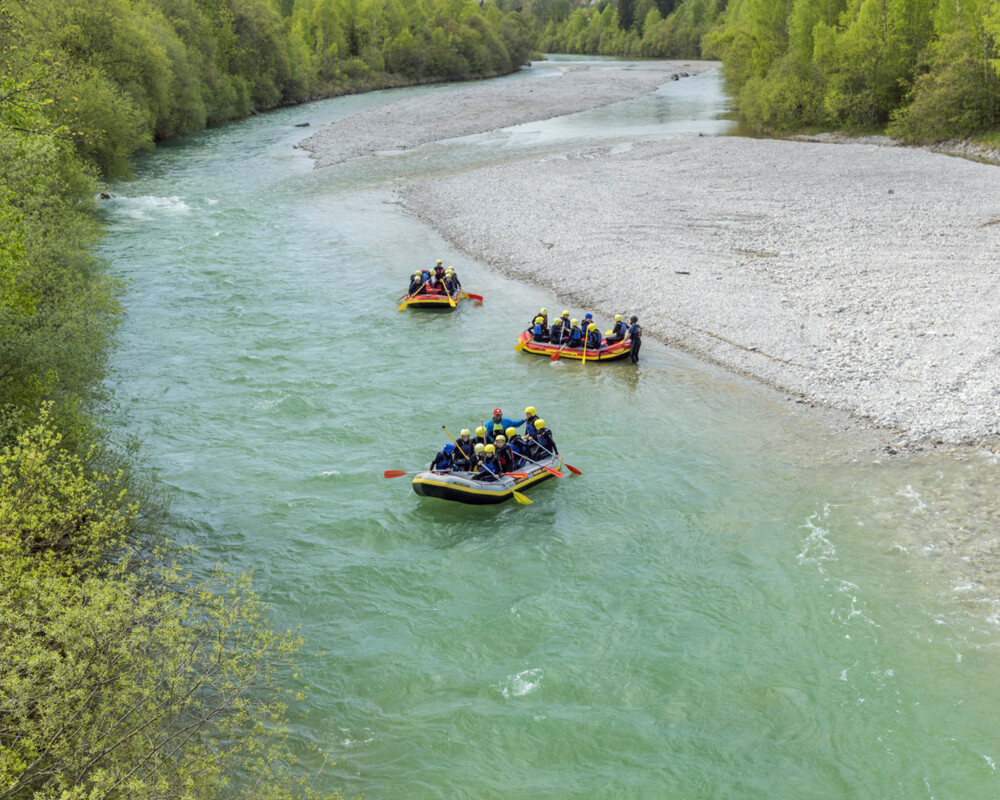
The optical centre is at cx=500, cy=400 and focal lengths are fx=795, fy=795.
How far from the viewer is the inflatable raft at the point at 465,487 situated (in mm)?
17766

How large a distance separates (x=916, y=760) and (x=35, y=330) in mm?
16905

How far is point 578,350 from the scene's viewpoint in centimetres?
2505

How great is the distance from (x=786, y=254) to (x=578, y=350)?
1208 cm

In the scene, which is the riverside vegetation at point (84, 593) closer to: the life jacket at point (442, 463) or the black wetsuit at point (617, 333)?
the life jacket at point (442, 463)

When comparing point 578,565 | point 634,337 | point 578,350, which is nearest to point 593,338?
point 578,350

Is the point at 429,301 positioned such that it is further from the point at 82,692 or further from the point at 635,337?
the point at 82,692

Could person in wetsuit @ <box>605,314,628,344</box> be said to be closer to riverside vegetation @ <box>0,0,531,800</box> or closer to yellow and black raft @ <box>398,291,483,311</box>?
yellow and black raft @ <box>398,291,483,311</box>

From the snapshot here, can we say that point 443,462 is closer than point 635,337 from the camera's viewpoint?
Yes

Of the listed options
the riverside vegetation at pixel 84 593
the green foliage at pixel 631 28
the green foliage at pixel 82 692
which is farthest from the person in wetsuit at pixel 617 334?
the green foliage at pixel 631 28

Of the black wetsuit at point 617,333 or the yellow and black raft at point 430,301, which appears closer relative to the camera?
the black wetsuit at point 617,333

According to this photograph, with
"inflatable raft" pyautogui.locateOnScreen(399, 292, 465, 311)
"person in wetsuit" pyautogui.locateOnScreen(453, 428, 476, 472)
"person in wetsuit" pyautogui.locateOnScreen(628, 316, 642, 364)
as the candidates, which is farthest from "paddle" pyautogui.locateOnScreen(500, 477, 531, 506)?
"inflatable raft" pyautogui.locateOnScreen(399, 292, 465, 311)

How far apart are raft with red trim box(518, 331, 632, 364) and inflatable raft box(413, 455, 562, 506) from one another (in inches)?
294

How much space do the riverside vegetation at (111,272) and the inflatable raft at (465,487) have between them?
4617 millimetres

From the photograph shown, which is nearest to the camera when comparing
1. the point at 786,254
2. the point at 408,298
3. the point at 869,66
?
the point at 408,298
